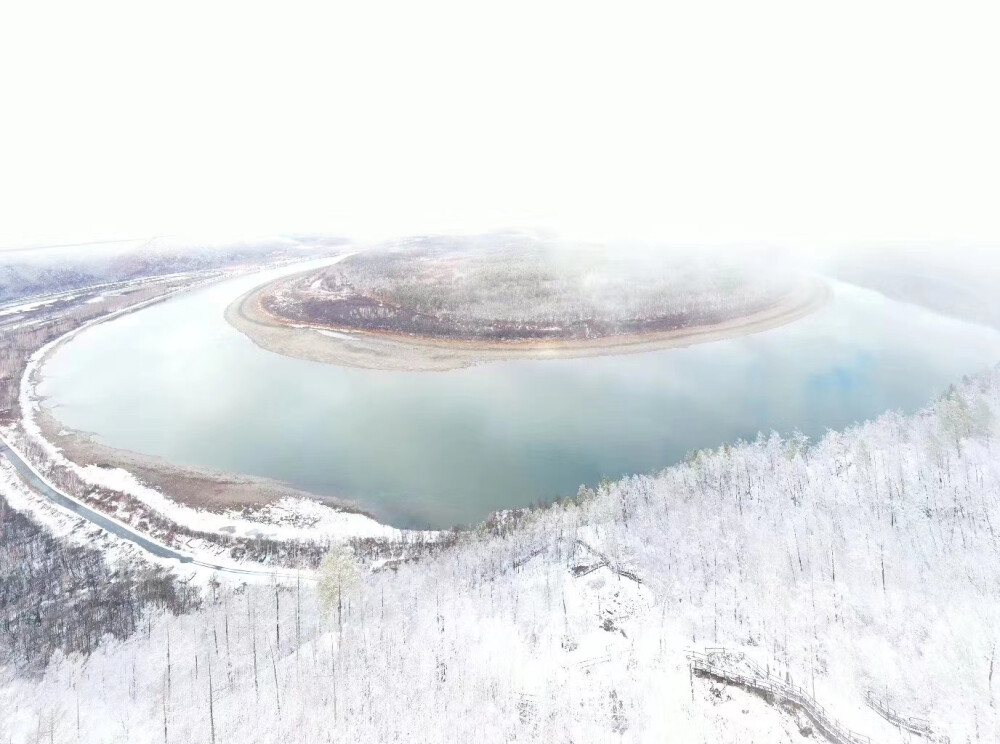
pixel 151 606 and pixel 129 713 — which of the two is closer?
pixel 129 713

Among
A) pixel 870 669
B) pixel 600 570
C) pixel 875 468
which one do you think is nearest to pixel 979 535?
pixel 875 468

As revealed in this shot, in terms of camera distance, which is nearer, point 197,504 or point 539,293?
point 197,504

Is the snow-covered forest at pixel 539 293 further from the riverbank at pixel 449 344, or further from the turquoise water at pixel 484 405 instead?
the turquoise water at pixel 484 405

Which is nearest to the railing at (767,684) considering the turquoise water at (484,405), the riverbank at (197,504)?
the turquoise water at (484,405)

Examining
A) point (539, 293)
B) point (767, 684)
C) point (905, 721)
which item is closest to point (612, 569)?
point (767, 684)

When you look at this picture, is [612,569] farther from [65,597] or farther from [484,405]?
[484,405]

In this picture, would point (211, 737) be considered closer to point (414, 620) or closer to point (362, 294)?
point (414, 620)

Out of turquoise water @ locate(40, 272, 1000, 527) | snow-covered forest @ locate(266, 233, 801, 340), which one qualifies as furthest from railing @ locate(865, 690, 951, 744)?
snow-covered forest @ locate(266, 233, 801, 340)
